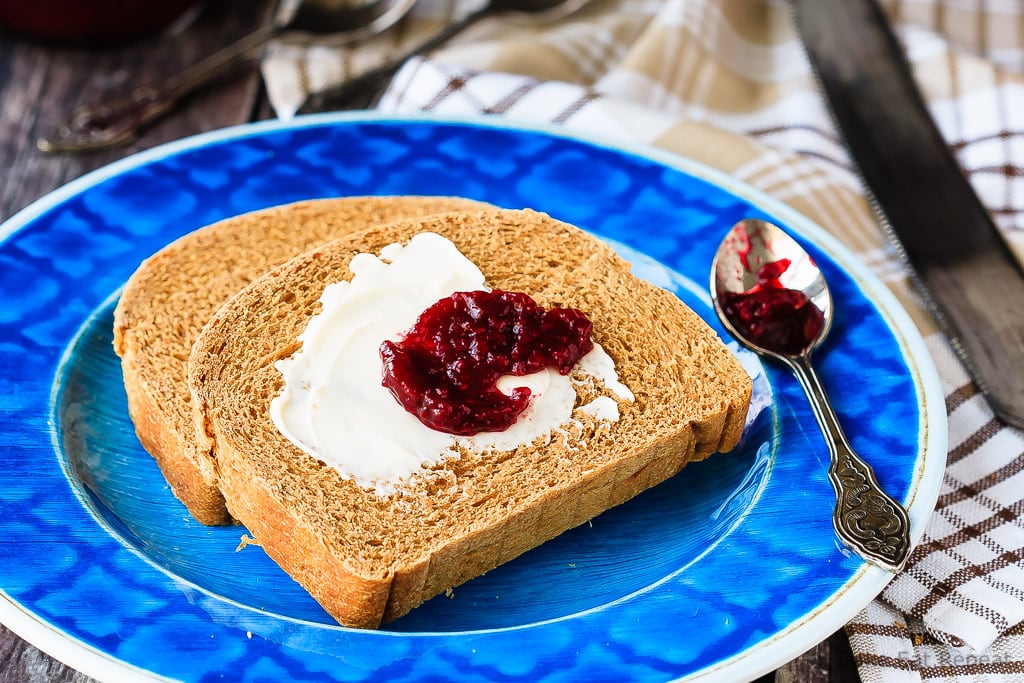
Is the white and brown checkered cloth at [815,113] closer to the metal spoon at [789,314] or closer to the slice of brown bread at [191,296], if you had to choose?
the metal spoon at [789,314]

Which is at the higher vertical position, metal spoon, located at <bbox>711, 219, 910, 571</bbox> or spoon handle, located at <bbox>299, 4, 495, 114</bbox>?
spoon handle, located at <bbox>299, 4, 495, 114</bbox>

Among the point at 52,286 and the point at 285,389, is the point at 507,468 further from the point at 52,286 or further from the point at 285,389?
the point at 52,286

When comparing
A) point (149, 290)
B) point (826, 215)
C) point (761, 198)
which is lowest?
point (826, 215)

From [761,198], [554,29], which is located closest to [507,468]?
[761,198]

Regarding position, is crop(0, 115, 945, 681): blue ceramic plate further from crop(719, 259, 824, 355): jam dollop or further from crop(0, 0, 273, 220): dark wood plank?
crop(0, 0, 273, 220): dark wood plank

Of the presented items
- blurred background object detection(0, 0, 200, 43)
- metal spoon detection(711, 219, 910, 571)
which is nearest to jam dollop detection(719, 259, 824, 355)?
metal spoon detection(711, 219, 910, 571)

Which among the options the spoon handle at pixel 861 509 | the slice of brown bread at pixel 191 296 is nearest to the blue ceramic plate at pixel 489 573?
the spoon handle at pixel 861 509

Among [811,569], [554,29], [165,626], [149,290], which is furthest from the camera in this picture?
[554,29]
